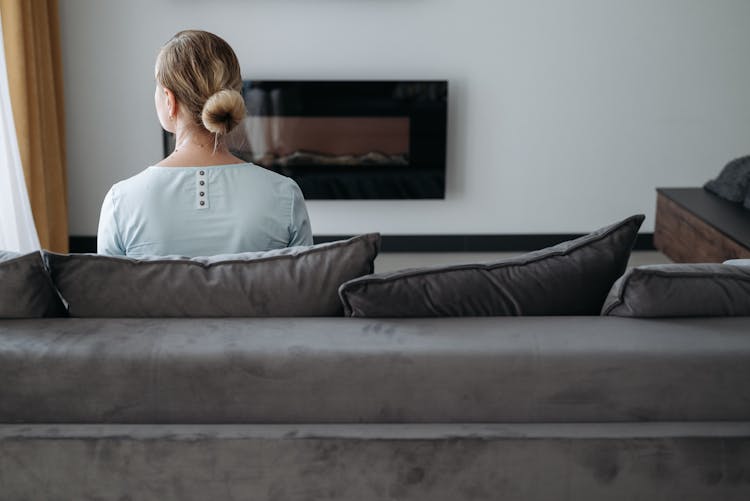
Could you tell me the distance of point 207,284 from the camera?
5.19 feet

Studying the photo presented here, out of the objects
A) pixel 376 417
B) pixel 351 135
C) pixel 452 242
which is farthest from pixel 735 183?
pixel 376 417

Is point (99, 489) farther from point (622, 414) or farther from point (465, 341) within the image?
point (622, 414)

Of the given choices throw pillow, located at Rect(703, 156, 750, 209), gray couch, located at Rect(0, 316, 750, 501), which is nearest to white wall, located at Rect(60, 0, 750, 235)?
throw pillow, located at Rect(703, 156, 750, 209)

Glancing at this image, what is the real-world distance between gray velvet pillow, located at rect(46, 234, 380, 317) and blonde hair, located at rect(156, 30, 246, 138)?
525mm

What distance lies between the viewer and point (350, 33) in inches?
186

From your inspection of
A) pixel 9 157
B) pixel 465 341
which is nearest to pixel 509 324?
pixel 465 341

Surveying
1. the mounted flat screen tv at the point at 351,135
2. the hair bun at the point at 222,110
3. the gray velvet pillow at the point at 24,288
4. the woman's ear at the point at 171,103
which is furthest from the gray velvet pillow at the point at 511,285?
the mounted flat screen tv at the point at 351,135

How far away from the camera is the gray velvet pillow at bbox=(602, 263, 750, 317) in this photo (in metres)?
1.52

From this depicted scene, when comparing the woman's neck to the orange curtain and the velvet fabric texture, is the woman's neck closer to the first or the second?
the velvet fabric texture

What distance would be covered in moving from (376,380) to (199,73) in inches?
38.0

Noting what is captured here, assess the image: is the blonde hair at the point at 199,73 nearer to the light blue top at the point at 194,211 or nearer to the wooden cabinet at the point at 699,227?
the light blue top at the point at 194,211

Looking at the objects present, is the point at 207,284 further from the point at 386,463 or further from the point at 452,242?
the point at 452,242

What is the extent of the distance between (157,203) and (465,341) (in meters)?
0.88

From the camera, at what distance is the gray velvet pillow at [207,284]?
1576mm
